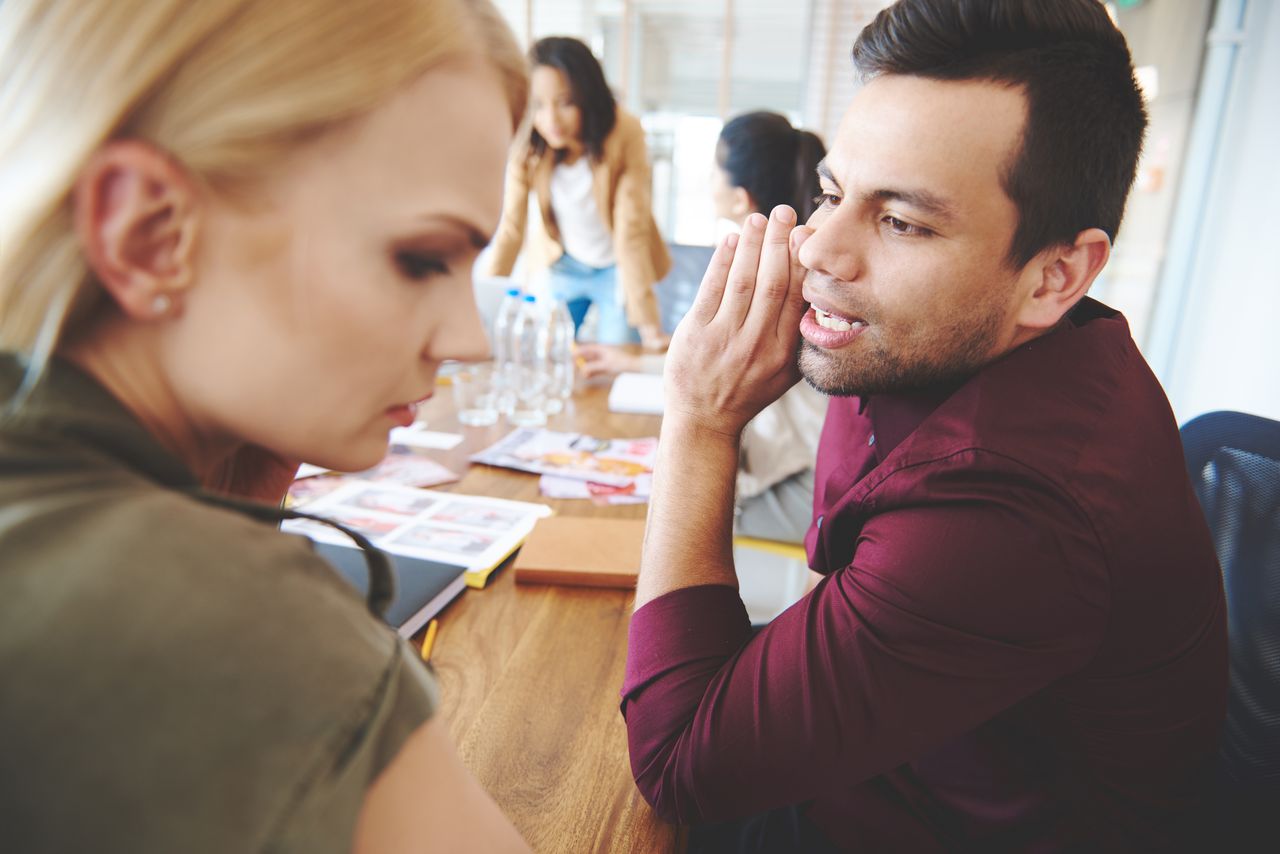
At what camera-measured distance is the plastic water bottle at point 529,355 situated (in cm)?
189

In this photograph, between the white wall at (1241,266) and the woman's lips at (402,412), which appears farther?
the white wall at (1241,266)

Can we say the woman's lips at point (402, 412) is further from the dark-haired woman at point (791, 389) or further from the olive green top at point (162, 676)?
the dark-haired woman at point (791, 389)

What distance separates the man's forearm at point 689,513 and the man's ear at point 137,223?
0.56 metres

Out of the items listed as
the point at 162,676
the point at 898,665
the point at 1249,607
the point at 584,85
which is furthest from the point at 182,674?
the point at 584,85

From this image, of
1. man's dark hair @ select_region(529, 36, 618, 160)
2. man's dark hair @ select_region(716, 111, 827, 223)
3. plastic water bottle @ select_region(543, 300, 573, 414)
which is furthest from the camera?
man's dark hair @ select_region(529, 36, 618, 160)

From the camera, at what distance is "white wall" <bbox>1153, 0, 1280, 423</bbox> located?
255 cm

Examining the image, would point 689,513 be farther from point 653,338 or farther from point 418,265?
point 653,338

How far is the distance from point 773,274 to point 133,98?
0.70 meters

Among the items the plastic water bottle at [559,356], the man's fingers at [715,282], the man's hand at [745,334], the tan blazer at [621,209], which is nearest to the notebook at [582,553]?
the man's hand at [745,334]

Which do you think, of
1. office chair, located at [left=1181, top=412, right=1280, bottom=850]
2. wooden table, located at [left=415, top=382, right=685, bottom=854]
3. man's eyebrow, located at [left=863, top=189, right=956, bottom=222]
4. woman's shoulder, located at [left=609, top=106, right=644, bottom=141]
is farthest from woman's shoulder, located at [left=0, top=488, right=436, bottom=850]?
woman's shoulder, located at [left=609, top=106, right=644, bottom=141]

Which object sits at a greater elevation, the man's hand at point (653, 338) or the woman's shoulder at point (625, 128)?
the woman's shoulder at point (625, 128)

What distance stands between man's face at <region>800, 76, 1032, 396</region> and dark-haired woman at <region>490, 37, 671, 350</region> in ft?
5.42

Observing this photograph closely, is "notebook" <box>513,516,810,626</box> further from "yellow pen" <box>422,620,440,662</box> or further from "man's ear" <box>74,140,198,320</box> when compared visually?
"man's ear" <box>74,140,198,320</box>

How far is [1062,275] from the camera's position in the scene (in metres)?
0.88
